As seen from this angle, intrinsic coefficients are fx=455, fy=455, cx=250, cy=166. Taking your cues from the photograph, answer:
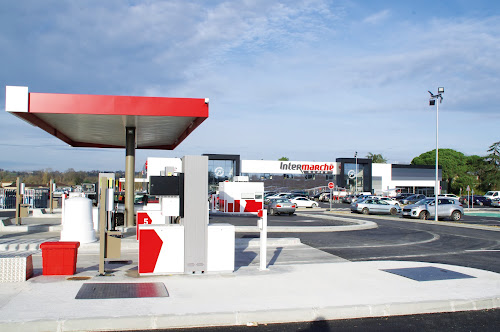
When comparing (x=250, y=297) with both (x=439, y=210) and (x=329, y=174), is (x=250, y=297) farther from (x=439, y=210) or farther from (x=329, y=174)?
(x=329, y=174)

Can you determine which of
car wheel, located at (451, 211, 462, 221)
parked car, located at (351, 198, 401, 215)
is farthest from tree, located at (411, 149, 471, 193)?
car wheel, located at (451, 211, 462, 221)

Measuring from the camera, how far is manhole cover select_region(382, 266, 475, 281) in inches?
389

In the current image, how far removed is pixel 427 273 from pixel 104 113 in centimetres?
943

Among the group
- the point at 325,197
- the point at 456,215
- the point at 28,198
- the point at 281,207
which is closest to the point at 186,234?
the point at 281,207

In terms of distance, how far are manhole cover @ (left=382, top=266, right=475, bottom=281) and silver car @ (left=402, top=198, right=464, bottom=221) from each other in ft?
70.5

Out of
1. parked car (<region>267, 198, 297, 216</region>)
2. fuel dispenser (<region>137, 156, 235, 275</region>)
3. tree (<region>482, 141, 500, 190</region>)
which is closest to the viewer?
fuel dispenser (<region>137, 156, 235, 275</region>)

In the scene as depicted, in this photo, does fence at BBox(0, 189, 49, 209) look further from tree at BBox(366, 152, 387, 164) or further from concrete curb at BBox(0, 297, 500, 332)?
tree at BBox(366, 152, 387, 164)

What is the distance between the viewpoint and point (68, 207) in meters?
14.3

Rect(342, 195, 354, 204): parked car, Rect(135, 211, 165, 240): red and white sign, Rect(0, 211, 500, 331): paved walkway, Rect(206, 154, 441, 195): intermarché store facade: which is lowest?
Rect(342, 195, 354, 204): parked car

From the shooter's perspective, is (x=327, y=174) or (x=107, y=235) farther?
(x=327, y=174)

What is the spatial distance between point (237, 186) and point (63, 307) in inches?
988

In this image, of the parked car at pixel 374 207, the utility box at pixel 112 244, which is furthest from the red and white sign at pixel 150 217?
the parked car at pixel 374 207

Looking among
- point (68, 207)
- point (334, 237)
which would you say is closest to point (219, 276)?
point (68, 207)

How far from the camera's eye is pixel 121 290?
321 inches
